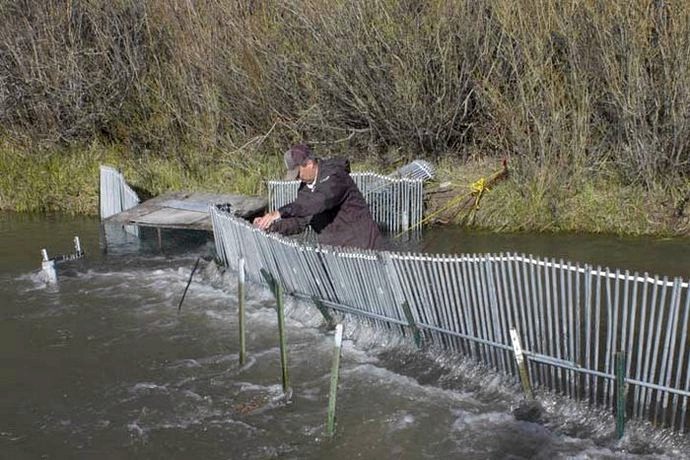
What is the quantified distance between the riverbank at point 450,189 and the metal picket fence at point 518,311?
16.4 ft

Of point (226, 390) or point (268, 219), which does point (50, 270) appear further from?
point (226, 390)

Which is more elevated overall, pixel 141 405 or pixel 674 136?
pixel 674 136

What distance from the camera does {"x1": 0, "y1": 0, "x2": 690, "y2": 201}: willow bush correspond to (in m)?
13.0

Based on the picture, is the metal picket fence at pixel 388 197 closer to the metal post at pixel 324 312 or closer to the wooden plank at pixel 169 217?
the wooden plank at pixel 169 217

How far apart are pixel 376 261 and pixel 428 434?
162 cm

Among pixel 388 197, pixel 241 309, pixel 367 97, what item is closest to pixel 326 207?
pixel 241 309

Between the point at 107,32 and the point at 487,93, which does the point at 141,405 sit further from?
the point at 107,32

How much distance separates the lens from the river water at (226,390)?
6863mm

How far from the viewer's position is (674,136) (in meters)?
12.9

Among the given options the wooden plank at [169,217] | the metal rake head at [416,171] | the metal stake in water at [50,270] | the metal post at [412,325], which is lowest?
the metal stake in water at [50,270]

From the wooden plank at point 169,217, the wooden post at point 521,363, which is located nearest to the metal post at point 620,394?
the wooden post at point 521,363

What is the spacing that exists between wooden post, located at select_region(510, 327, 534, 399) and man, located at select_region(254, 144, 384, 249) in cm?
245

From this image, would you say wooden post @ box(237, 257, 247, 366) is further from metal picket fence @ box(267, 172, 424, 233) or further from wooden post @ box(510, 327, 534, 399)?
metal picket fence @ box(267, 172, 424, 233)

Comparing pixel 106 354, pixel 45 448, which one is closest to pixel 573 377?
pixel 45 448
